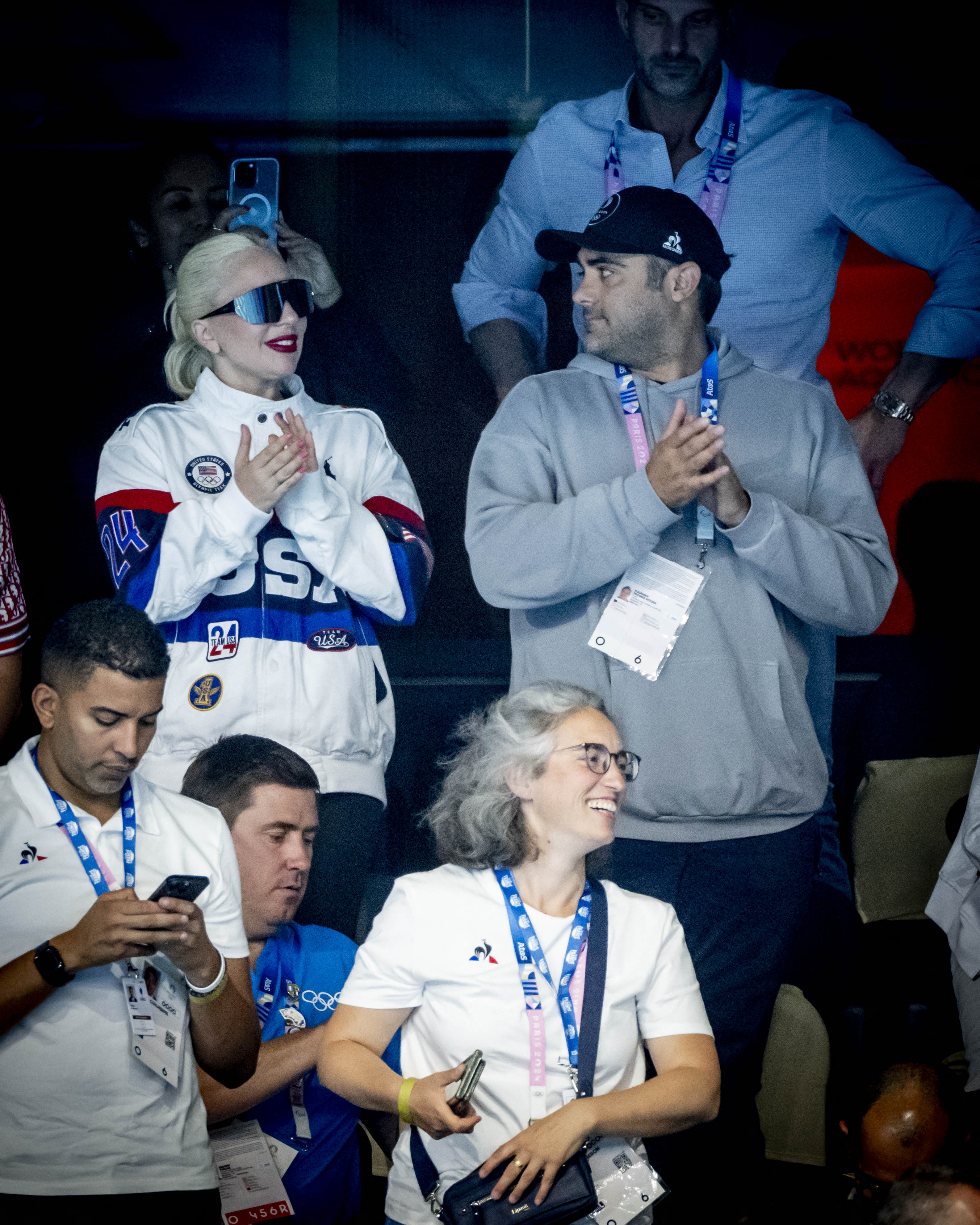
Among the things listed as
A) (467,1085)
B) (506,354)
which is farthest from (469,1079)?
(506,354)

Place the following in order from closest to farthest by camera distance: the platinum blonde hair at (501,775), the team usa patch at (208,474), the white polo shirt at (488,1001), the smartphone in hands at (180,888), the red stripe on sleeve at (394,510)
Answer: the smartphone in hands at (180,888) → the white polo shirt at (488,1001) → the platinum blonde hair at (501,775) → the team usa patch at (208,474) → the red stripe on sleeve at (394,510)

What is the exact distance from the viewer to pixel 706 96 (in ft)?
8.36

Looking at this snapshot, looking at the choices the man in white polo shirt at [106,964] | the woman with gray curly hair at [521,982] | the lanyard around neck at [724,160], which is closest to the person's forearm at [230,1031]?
the man in white polo shirt at [106,964]

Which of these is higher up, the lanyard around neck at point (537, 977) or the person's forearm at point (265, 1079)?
the lanyard around neck at point (537, 977)

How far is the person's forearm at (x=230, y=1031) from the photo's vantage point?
1986 mm

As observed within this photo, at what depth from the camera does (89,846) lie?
2.04 m

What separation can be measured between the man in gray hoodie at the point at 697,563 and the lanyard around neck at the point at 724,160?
7 cm

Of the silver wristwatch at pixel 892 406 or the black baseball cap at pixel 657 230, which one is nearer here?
the black baseball cap at pixel 657 230

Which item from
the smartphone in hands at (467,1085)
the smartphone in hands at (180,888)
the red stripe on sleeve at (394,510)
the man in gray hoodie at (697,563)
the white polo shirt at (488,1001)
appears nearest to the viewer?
the smartphone in hands at (467,1085)

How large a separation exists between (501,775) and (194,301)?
1195 millimetres

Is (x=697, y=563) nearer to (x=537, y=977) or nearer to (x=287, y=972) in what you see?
(x=537, y=977)

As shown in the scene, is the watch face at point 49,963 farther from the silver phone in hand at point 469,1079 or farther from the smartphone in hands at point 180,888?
the silver phone in hand at point 469,1079

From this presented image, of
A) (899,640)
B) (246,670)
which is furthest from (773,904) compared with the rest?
(246,670)

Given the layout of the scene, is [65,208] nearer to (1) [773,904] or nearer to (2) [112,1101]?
(2) [112,1101]
